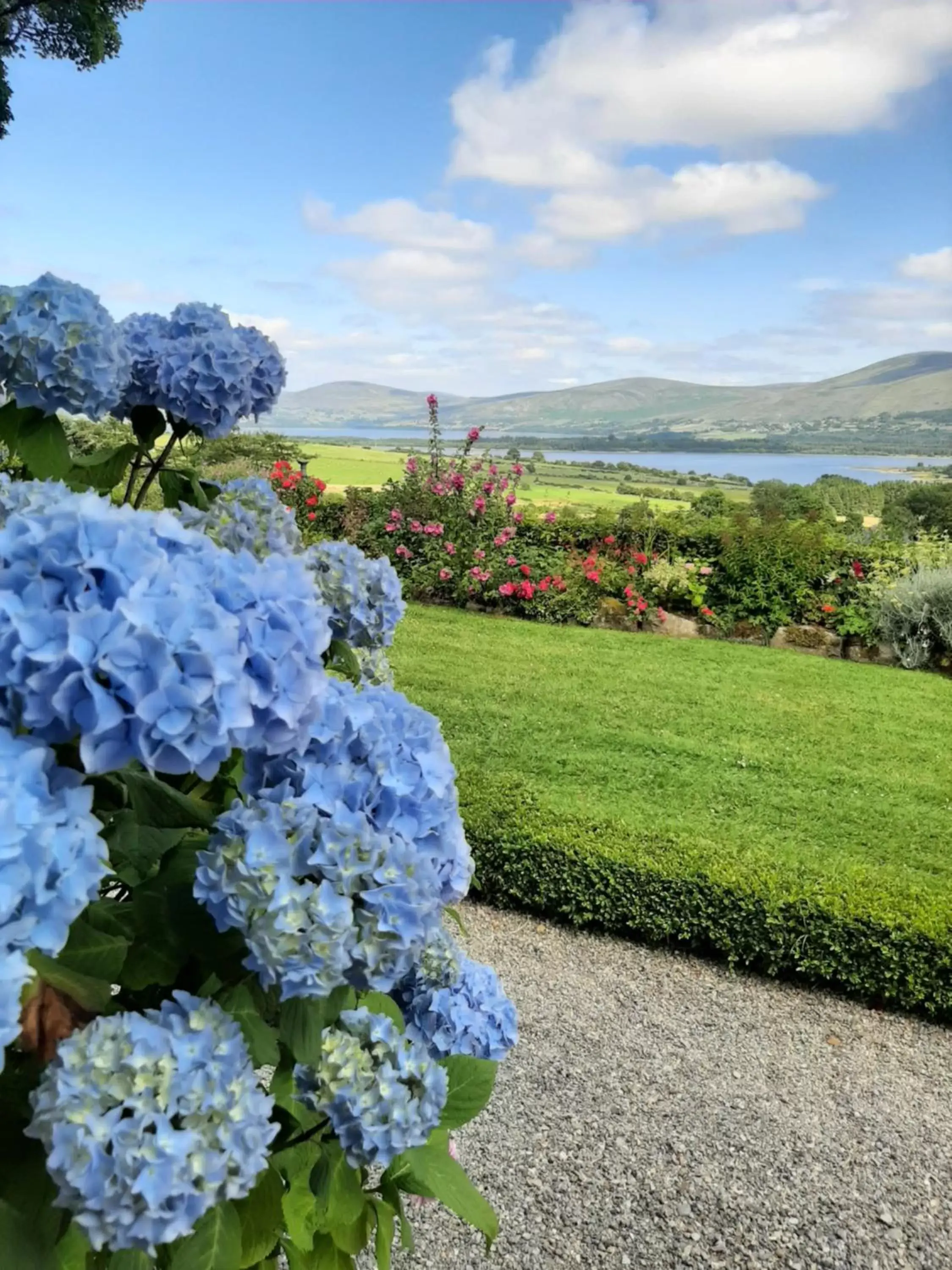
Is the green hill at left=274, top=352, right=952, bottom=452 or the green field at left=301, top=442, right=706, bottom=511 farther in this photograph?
the green hill at left=274, top=352, right=952, bottom=452

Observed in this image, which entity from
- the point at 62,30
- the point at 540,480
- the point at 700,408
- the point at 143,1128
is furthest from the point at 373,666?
the point at 700,408

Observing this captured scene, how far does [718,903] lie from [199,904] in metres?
3.33

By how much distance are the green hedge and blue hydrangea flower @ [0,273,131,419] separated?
302 centimetres

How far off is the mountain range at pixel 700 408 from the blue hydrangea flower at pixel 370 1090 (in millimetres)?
10670

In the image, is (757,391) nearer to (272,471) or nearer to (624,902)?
(272,471)

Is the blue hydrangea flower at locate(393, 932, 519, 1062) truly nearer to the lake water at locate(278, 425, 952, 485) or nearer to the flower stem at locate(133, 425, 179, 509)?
the flower stem at locate(133, 425, 179, 509)

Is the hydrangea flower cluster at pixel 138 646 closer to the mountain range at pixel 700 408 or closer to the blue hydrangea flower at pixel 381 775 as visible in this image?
the blue hydrangea flower at pixel 381 775

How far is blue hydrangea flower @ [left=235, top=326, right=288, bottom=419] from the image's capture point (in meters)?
1.57

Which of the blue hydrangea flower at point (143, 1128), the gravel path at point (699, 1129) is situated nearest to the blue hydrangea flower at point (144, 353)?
the blue hydrangea flower at point (143, 1128)

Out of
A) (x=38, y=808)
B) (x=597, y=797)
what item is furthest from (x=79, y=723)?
(x=597, y=797)

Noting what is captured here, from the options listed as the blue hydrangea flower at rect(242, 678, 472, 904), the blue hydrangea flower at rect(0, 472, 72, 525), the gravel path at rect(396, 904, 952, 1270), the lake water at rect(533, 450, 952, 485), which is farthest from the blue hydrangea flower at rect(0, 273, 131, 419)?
the lake water at rect(533, 450, 952, 485)

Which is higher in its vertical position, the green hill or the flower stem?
the green hill

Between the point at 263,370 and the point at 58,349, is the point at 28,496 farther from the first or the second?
the point at 263,370

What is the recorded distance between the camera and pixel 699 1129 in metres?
2.89
